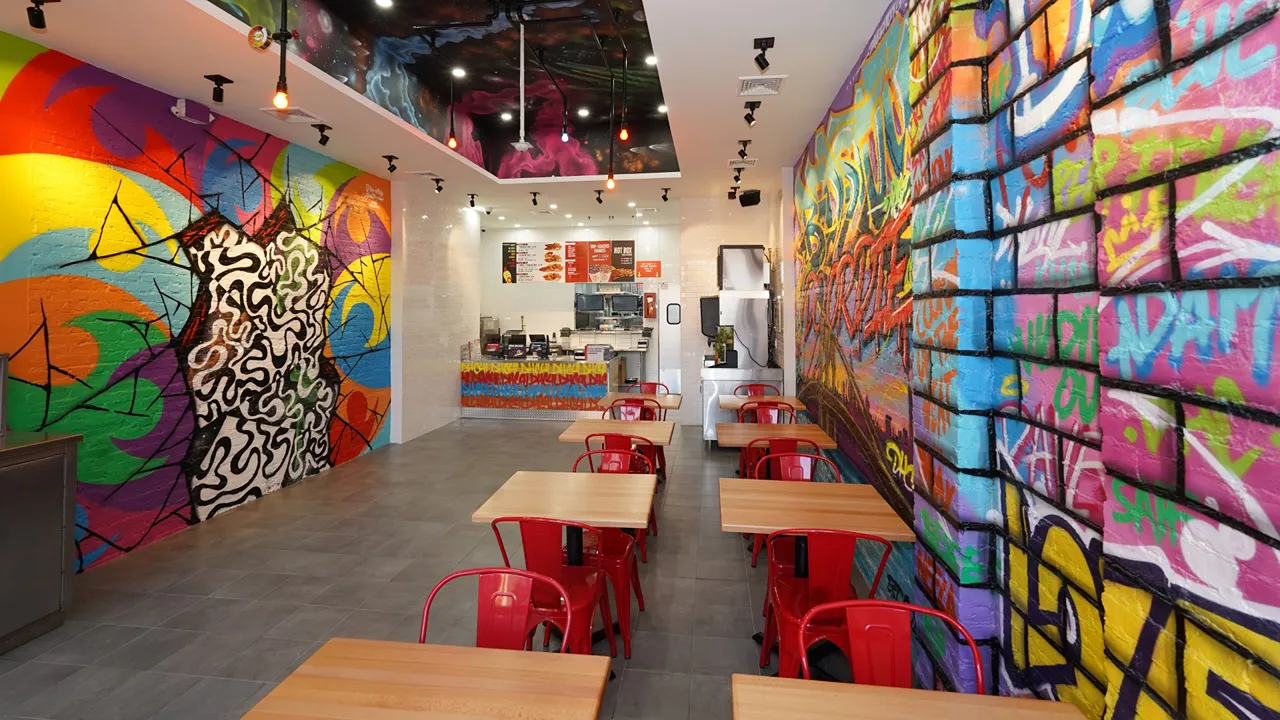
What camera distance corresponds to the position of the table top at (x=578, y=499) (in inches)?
102

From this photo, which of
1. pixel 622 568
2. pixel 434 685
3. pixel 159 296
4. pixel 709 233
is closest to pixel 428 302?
pixel 159 296

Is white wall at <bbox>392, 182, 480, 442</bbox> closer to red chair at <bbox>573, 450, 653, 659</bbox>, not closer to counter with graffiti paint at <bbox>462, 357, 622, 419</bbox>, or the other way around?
counter with graffiti paint at <bbox>462, 357, 622, 419</bbox>

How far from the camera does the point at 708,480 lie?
5918 millimetres

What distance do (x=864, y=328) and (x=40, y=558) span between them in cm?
501

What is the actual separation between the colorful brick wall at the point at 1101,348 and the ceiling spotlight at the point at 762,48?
1.32 m

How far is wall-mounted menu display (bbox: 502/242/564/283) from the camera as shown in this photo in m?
11.2

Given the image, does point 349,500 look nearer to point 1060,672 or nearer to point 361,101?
point 361,101

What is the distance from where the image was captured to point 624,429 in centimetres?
468

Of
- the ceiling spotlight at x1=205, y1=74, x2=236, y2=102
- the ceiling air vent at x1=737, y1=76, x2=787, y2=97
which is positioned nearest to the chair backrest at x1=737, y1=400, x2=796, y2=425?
the ceiling air vent at x1=737, y1=76, x2=787, y2=97

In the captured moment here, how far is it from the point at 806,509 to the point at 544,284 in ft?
31.0

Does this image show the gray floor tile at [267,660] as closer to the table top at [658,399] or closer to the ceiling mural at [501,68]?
the table top at [658,399]

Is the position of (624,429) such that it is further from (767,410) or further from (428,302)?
(428,302)

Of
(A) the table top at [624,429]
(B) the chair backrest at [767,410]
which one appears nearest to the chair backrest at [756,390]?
(B) the chair backrest at [767,410]

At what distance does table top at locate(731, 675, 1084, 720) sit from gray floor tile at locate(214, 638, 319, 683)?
2480 mm
